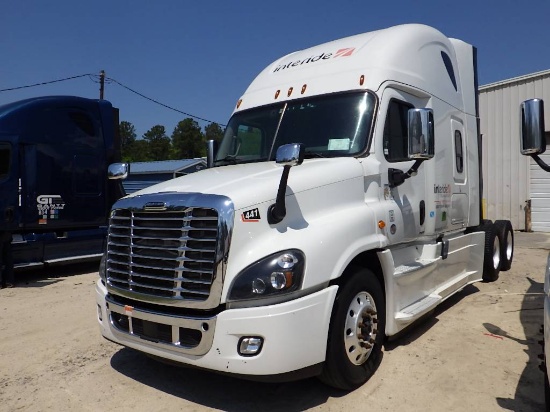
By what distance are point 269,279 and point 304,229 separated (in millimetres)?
522

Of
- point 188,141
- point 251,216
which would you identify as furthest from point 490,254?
point 188,141

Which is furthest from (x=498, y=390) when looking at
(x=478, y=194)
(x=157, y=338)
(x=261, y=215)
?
(x=478, y=194)

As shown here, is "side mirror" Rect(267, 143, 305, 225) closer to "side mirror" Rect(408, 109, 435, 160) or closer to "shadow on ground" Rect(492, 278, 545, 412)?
"side mirror" Rect(408, 109, 435, 160)

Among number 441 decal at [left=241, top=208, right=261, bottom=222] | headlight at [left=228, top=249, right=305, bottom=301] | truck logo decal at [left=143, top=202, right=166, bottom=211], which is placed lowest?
headlight at [left=228, top=249, right=305, bottom=301]

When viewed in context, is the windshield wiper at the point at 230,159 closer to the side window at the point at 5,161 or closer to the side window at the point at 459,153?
the side window at the point at 459,153

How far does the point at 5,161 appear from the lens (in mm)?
8602

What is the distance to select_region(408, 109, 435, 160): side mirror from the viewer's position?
13.9 feet

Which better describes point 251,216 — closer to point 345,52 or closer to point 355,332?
point 355,332

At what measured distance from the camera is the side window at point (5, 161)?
8562 mm

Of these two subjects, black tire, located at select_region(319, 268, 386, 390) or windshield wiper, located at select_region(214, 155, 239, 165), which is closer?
black tire, located at select_region(319, 268, 386, 390)

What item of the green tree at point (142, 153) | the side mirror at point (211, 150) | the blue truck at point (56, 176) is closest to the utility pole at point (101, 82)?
the blue truck at point (56, 176)

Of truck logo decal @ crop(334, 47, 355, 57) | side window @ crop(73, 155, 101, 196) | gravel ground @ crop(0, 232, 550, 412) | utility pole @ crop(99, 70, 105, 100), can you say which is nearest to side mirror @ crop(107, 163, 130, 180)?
gravel ground @ crop(0, 232, 550, 412)

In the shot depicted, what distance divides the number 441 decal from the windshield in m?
Answer: 1.21

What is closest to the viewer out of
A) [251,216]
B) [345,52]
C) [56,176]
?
[251,216]
